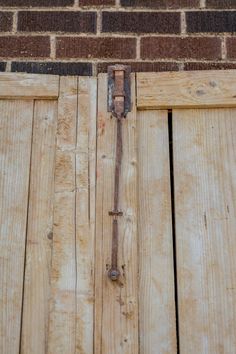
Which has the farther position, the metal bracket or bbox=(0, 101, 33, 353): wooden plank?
the metal bracket

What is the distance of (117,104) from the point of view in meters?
1.80

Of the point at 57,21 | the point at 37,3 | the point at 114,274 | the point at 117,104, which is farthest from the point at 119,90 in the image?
the point at 114,274

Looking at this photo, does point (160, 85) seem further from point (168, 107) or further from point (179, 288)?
point (179, 288)

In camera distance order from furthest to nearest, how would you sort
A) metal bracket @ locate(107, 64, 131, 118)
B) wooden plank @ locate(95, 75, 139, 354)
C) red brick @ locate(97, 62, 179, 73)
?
red brick @ locate(97, 62, 179, 73), metal bracket @ locate(107, 64, 131, 118), wooden plank @ locate(95, 75, 139, 354)

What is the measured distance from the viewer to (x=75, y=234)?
5.56 ft

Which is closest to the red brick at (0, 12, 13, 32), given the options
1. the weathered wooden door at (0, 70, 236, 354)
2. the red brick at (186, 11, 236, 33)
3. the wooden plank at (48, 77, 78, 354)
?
the weathered wooden door at (0, 70, 236, 354)

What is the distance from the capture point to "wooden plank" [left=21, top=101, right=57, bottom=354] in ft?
5.41

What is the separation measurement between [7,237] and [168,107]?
778mm

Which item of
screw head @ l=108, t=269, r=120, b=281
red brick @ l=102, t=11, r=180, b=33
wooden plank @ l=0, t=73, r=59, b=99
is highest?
red brick @ l=102, t=11, r=180, b=33

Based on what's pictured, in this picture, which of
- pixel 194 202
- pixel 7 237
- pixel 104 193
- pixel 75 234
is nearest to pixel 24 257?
pixel 7 237

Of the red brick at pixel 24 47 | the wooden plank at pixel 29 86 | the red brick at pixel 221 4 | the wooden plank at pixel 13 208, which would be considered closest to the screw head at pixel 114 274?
the wooden plank at pixel 13 208

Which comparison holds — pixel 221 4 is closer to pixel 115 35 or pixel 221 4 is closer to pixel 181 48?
pixel 181 48

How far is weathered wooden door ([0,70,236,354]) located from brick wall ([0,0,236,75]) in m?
0.12

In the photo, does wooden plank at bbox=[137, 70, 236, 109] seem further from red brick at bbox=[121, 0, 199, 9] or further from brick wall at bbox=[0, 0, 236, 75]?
red brick at bbox=[121, 0, 199, 9]
